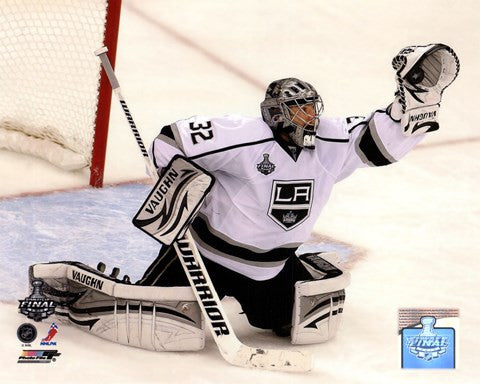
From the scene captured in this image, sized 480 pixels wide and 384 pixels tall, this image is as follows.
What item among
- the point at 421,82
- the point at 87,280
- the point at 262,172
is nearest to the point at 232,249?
the point at 262,172

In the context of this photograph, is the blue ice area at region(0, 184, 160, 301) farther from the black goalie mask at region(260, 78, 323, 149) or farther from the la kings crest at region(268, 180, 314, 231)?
the black goalie mask at region(260, 78, 323, 149)

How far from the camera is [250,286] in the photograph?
4.12 m

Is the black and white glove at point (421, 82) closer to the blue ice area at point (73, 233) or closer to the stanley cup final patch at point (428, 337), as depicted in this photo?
the stanley cup final patch at point (428, 337)

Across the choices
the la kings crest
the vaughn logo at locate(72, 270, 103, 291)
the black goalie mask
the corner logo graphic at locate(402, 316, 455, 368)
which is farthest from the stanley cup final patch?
the vaughn logo at locate(72, 270, 103, 291)

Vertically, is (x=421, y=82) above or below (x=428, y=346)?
above

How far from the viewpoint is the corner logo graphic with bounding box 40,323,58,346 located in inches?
159

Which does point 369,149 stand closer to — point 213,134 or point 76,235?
point 213,134

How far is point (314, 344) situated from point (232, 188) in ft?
1.50

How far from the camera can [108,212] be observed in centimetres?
506

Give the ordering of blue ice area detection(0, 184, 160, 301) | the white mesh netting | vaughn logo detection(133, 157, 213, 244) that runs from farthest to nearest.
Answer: the white mesh netting < blue ice area detection(0, 184, 160, 301) < vaughn logo detection(133, 157, 213, 244)

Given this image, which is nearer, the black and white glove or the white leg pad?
the black and white glove

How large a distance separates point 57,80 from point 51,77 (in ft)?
0.08

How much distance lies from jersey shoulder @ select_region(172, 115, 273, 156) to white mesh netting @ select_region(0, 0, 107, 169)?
4.72ft

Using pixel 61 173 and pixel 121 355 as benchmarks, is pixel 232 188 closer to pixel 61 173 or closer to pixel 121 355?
pixel 121 355
